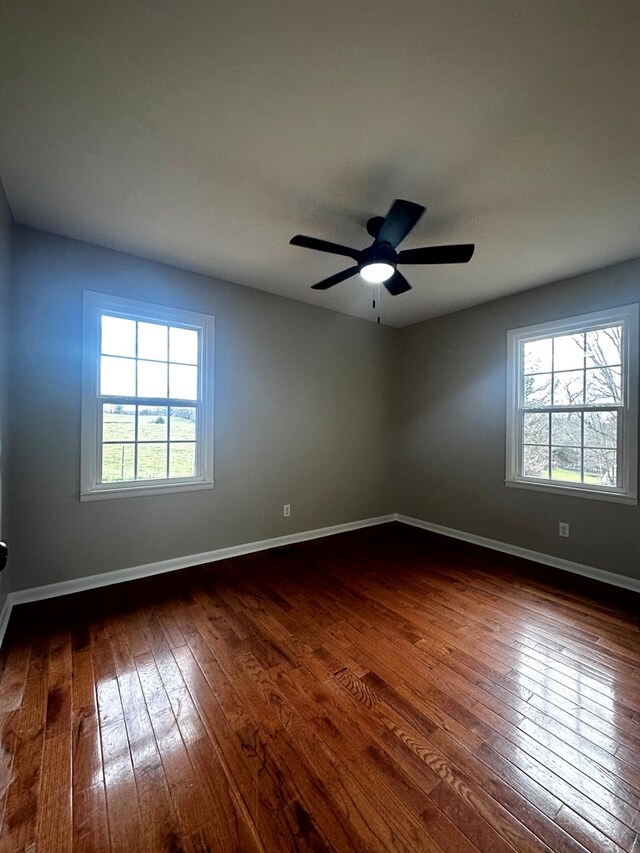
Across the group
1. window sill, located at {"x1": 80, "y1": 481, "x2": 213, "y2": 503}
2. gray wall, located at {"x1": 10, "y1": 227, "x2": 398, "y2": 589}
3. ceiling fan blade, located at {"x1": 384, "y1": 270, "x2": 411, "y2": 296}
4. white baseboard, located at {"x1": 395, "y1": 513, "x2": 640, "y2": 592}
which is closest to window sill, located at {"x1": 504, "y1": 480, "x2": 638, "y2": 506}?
white baseboard, located at {"x1": 395, "y1": 513, "x2": 640, "y2": 592}

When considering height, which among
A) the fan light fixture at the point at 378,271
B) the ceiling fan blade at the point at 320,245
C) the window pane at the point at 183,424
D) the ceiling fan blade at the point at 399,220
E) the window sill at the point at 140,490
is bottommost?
the window sill at the point at 140,490

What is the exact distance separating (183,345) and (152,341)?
26cm

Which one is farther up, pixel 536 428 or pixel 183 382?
pixel 183 382

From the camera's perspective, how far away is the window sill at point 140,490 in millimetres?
2732

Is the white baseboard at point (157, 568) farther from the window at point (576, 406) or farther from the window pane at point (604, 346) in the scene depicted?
the window pane at point (604, 346)

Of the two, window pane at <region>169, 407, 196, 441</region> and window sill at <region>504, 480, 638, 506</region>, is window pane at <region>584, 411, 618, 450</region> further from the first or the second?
window pane at <region>169, 407, 196, 441</region>

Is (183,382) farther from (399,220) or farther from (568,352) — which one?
(568,352)

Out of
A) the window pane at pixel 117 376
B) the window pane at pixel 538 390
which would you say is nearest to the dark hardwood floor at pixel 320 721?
the window pane at pixel 117 376

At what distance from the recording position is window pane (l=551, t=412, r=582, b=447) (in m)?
3.21

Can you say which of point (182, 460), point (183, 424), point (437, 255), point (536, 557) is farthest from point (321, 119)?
point (536, 557)

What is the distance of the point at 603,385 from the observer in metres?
3.05

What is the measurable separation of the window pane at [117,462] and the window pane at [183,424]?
0.36 m

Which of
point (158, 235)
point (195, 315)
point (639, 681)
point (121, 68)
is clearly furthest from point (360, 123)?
point (639, 681)

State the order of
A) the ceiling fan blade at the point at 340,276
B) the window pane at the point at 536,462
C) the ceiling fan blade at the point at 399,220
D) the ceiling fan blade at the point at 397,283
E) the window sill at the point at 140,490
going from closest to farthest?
the ceiling fan blade at the point at 399,220, the ceiling fan blade at the point at 340,276, the ceiling fan blade at the point at 397,283, the window sill at the point at 140,490, the window pane at the point at 536,462
